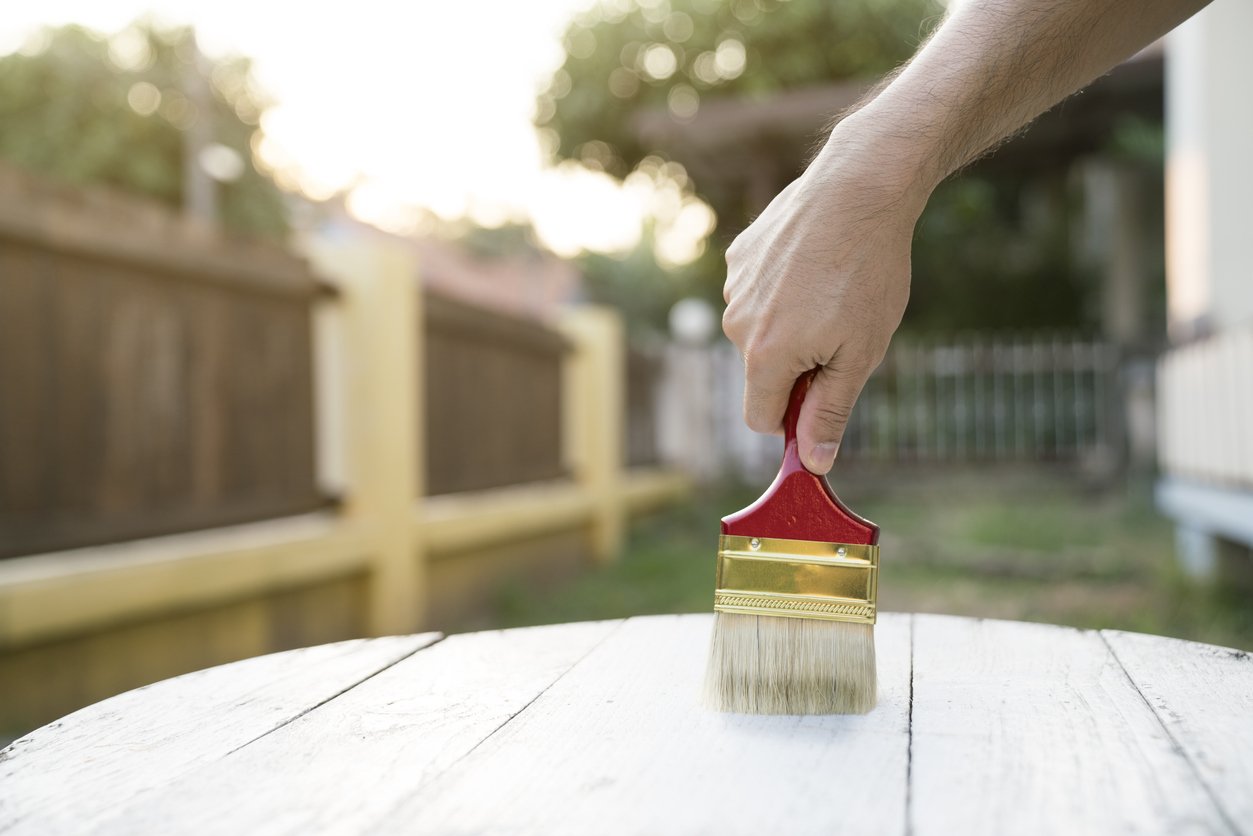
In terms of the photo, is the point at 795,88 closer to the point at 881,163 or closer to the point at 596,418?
the point at 596,418

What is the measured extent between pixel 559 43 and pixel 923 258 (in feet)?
27.1

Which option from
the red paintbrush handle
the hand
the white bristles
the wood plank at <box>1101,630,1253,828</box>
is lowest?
the wood plank at <box>1101,630,1253,828</box>

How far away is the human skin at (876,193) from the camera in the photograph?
3.47 ft

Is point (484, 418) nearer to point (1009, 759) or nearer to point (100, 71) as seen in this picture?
point (1009, 759)

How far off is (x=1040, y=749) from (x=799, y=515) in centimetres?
30

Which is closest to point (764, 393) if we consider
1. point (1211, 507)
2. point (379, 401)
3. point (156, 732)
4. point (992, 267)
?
point (156, 732)

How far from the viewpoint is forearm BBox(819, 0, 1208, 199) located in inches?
41.7

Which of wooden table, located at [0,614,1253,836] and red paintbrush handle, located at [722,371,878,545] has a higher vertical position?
red paintbrush handle, located at [722,371,878,545]

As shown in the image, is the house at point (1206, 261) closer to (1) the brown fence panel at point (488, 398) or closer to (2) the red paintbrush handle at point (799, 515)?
(1) the brown fence panel at point (488, 398)

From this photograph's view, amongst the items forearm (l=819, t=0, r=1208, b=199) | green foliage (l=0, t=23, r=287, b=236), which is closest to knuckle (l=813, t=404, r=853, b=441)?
forearm (l=819, t=0, r=1208, b=199)

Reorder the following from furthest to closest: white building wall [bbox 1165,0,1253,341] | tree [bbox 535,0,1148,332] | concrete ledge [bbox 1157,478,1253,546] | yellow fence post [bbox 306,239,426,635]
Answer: tree [bbox 535,0,1148,332] < white building wall [bbox 1165,0,1253,341] < yellow fence post [bbox 306,239,426,635] < concrete ledge [bbox 1157,478,1253,546]

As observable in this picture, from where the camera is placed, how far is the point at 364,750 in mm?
968

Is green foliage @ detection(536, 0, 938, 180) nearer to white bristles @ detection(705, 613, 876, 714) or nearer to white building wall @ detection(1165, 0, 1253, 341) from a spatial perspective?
white building wall @ detection(1165, 0, 1253, 341)

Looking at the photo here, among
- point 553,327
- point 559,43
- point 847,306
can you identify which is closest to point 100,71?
point 559,43
